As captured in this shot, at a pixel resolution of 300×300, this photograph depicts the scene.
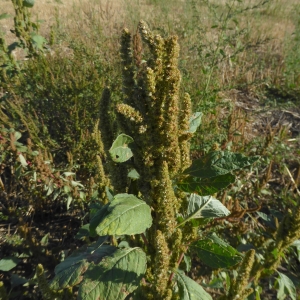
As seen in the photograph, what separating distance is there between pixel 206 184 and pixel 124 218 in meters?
0.35

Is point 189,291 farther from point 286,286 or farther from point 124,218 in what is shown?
point 286,286

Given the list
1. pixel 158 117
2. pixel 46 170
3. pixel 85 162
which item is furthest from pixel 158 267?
pixel 85 162

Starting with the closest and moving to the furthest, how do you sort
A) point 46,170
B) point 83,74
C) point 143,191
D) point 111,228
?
point 111,228 < point 143,191 < point 46,170 < point 83,74

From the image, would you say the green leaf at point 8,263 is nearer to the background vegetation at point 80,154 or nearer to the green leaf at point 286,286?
the background vegetation at point 80,154

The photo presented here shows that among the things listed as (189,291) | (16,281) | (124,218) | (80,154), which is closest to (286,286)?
(189,291)

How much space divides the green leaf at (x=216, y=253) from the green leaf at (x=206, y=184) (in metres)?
0.24

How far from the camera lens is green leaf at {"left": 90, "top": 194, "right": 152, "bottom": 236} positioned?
0.80m

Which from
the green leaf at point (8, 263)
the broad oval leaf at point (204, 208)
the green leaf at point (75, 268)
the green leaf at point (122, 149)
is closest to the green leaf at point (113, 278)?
the green leaf at point (75, 268)

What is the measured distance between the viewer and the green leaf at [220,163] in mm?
888

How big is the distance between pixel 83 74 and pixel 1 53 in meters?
0.87

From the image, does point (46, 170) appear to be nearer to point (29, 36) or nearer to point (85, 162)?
point (85, 162)

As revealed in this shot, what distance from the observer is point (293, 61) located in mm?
4871

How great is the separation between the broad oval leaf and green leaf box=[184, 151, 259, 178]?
0.24m

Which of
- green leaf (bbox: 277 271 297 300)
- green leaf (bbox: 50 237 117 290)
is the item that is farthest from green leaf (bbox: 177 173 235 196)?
green leaf (bbox: 277 271 297 300)
